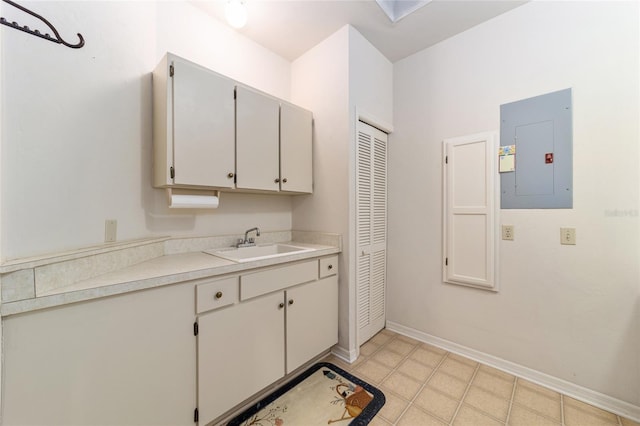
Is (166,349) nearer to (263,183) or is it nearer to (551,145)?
(263,183)

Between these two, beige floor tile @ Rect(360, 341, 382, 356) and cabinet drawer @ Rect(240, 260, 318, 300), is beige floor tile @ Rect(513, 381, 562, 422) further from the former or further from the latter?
cabinet drawer @ Rect(240, 260, 318, 300)

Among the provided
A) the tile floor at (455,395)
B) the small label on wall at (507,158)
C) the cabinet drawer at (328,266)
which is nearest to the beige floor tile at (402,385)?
the tile floor at (455,395)

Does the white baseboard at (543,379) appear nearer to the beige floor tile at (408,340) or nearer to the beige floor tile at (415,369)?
the beige floor tile at (408,340)

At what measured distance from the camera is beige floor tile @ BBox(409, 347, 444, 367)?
198cm

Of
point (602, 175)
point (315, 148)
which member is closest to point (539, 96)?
point (602, 175)

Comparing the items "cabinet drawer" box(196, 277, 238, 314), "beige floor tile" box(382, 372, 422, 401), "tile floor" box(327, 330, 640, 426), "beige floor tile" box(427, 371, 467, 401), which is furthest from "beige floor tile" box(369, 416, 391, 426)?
"cabinet drawer" box(196, 277, 238, 314)

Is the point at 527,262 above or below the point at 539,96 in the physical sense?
below

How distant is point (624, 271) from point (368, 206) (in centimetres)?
167

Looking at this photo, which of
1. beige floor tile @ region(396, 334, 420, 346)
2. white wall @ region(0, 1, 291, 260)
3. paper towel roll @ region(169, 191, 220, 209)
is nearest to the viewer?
white wall @ region(0, 1, 291, 260)

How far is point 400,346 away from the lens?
7.26 feet

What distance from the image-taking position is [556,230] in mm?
1689

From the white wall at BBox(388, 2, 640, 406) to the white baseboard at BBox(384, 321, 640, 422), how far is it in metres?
0.04

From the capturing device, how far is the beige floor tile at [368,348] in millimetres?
2105

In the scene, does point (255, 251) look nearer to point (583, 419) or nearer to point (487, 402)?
point (487, 402)
